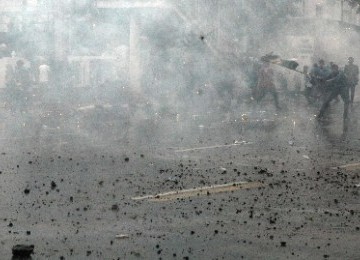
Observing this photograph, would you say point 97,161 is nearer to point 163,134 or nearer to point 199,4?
point 163,134

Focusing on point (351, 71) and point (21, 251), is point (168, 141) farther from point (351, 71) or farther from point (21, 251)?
point (351, 71)

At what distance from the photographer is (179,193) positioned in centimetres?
928

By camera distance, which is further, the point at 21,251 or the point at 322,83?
the point at 322,83

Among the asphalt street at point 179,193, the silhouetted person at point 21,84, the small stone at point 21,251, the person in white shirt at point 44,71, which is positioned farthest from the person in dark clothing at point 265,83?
the small stone at point 21,251

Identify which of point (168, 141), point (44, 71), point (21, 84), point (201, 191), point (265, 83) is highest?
point (201, 191)

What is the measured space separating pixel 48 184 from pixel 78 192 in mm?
634

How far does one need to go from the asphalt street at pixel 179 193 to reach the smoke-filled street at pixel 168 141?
0.08 feet

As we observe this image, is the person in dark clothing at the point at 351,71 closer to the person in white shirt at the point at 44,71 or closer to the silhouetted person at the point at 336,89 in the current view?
the silhouetted person at the point at 336,89

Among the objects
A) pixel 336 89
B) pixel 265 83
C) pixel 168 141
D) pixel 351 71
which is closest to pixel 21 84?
pixel 265 83

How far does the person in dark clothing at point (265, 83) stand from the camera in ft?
83.4

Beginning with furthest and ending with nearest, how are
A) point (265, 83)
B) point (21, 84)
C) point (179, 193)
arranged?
point (21, 84) → point (265, 83) → point (179, 193)

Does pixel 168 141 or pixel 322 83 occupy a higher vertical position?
pixel 322 83

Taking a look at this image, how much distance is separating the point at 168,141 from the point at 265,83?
11.1 meters

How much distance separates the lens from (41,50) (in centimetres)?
2942
